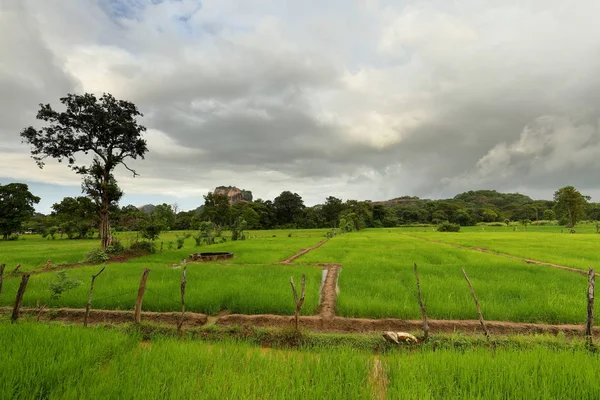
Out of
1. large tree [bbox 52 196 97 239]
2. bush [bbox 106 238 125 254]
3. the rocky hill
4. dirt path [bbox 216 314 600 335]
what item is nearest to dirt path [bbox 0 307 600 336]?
dirt path [bbox 216 314 600 335]

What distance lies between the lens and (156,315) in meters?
7.34

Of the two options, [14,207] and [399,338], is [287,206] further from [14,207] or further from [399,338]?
[399,338]

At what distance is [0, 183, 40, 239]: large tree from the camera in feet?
123

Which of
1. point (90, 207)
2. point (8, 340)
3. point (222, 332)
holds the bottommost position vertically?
point (222, 332)

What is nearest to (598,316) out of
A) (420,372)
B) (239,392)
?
(420,372)

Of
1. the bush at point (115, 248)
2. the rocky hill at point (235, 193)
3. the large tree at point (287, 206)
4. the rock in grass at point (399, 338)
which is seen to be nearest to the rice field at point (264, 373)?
the rock in grass at point (399, 338)

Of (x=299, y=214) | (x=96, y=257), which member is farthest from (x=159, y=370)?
(x=299, y=214)

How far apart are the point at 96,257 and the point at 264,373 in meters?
16.9

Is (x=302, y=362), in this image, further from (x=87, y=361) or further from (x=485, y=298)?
(x=485, y=298)

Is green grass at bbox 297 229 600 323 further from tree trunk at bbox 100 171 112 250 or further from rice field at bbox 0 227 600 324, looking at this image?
tree trunk at bbox 100 171 112 250

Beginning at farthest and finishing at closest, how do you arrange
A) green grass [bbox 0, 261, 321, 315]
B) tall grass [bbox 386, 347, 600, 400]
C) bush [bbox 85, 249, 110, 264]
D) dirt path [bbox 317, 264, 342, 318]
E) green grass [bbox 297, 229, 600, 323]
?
1. bush [bbox 85, 249, 110, 264]
2. green grass [bbox 0, 261, 321, 315]
3. dirt path [bbox 317, 264, 342, 318]
4. green grass [bbox 297, 229, 600, 323]
5. tall grass [bbox 386, 347, 600, 400]

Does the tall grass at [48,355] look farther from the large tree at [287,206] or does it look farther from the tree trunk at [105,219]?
the large tree at [287,206]

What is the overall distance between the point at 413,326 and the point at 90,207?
21.5 metres

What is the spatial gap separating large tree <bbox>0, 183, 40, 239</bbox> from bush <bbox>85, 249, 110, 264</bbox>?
108 ft
